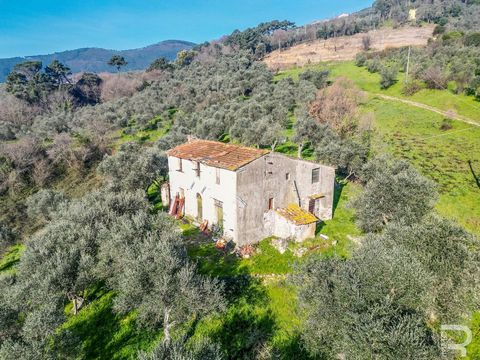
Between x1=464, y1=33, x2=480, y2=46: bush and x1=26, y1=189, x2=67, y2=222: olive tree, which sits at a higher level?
x1=464, y1=33, x2=480, y2=46: bush

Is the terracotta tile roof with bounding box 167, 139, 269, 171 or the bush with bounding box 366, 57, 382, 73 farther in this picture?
the bush with bounding box 366, 57, 382, 73

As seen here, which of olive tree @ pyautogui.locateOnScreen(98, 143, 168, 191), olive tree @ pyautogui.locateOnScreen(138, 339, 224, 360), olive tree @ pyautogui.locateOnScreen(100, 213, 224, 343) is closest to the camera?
olive tree @ pyautogui.locateOnScreen(138, 339, 224, 360)

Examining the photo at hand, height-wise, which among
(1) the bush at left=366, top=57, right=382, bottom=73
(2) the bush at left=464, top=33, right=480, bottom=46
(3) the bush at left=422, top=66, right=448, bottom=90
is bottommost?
(3) the bush at left=422, top=66, right=448, bottom=90

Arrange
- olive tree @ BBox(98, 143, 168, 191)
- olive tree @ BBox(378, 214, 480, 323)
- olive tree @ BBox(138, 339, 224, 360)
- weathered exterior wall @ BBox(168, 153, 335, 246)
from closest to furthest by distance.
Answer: olive tree @ BBox(138, 339, 224, 360) → olive tree @ BBox(378, 214, 480, 323) → weathered exterior wall @ BBox(168, 153, 335, 246) → olive tree @ BBox(98, 143, 168, 191)

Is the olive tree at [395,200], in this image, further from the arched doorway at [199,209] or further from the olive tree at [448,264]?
the arched doorway at [199,209]

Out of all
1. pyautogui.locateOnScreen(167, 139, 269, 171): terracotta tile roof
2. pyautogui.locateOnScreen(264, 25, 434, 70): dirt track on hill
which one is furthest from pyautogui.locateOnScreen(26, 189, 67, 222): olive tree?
pyautogui.locateOnScreen(264, 25, 434, 70): dirt track on hill

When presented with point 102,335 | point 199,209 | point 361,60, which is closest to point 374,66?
point 361,60

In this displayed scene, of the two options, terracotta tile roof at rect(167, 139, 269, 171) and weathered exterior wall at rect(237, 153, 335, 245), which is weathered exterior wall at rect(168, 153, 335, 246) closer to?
weathered exterior wall at rect(237, 153, 335, 245)

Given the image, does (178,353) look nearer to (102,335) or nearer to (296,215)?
(102,335)

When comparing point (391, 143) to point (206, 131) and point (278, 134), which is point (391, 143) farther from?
point (206, 131)
